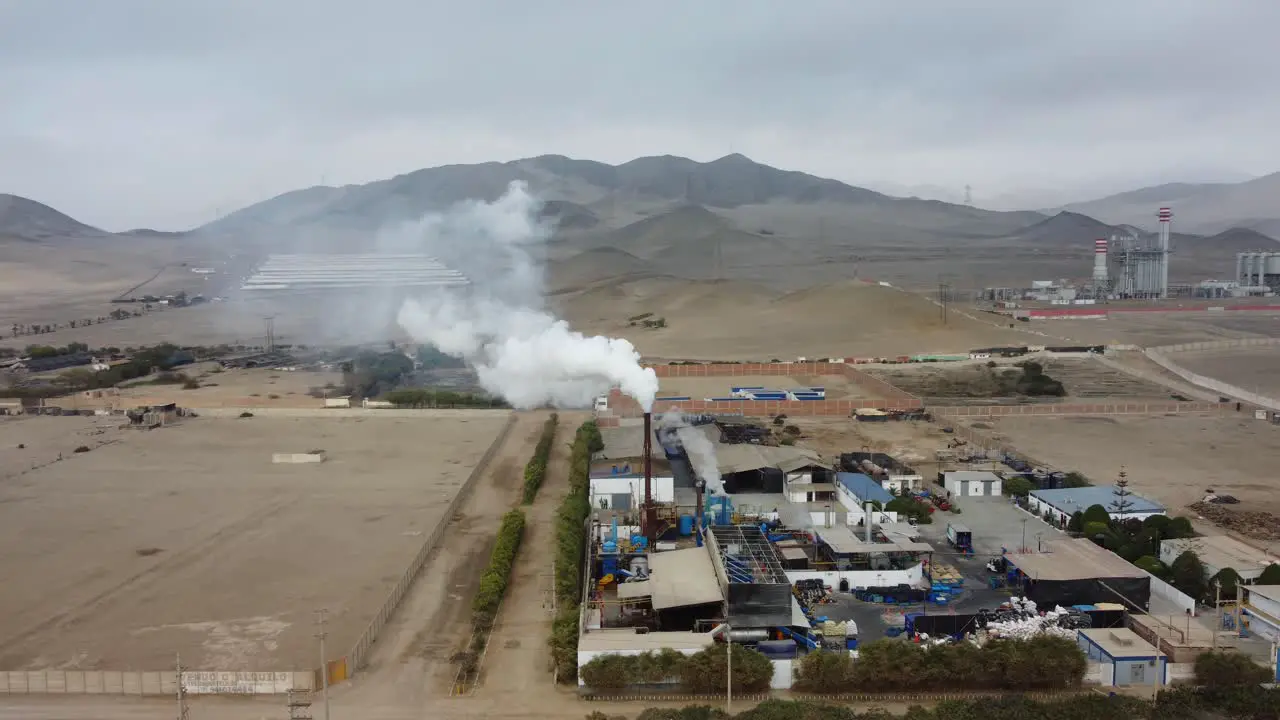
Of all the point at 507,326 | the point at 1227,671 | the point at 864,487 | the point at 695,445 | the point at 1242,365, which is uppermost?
the point at 507,326

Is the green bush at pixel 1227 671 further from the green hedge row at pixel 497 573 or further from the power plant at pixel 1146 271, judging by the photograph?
the power plant at pixel 1146 271

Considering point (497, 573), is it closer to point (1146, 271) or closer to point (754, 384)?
point (754, 384)

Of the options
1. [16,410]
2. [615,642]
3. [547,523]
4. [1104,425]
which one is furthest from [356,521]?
[1104,425]

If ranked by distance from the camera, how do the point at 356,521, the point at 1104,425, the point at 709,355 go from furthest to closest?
the point at 709,355 → the point at 1104,425 → the point at 356,521

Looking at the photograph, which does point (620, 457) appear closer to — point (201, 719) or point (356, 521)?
point (356, 521)

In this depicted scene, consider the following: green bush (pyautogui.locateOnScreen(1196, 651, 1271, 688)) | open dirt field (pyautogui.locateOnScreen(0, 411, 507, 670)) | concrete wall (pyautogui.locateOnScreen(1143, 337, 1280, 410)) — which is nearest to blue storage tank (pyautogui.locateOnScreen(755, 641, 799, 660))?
green bush (pyautogui.locateOnScreen(1196, 651, 1271, 688))

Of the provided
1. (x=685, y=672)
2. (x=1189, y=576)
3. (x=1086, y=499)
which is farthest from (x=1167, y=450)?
(x=685, y=672)
